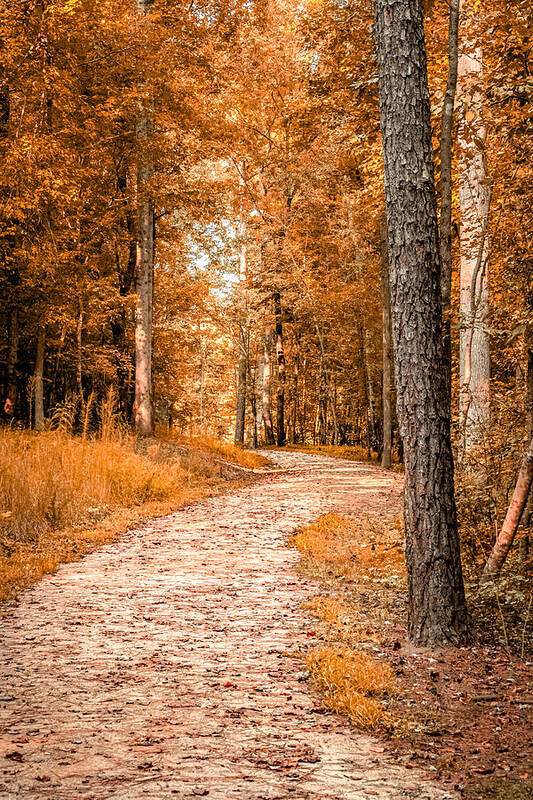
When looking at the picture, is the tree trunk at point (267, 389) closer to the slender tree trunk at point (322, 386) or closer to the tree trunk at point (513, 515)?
the slender tree trunk at point (322, 386)

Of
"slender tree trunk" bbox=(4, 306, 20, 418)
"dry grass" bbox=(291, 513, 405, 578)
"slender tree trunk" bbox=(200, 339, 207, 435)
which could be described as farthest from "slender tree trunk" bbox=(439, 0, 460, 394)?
"slender tree trunk" bbox=(200, 339, 207, 435)

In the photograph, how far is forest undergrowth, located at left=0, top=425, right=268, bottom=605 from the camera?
760 centimetres

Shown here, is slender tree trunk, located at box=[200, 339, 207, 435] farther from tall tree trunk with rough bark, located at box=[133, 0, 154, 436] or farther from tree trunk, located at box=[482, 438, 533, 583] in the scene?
tree trunk, located at box=[482, 438, 533, 583]

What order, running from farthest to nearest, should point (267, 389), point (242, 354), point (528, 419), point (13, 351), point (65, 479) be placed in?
point (267, 389) → point (242, 354) → point (13, 351) → point (65, 479) → point (528, 419)

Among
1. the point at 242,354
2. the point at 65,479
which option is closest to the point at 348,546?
the point at 65,479

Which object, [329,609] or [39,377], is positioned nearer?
[329,609]

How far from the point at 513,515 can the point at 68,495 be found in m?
6.71

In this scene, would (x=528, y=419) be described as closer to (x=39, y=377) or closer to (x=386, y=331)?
(x=39, y=377)

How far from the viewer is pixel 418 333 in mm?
4789

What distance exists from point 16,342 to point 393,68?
1186 cm

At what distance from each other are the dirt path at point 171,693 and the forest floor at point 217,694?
Result: 0.01 metres

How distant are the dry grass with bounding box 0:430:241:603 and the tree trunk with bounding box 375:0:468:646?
3692 millimetres

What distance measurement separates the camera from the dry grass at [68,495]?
7578 mm

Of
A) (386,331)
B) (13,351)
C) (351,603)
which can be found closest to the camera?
(351,603)
